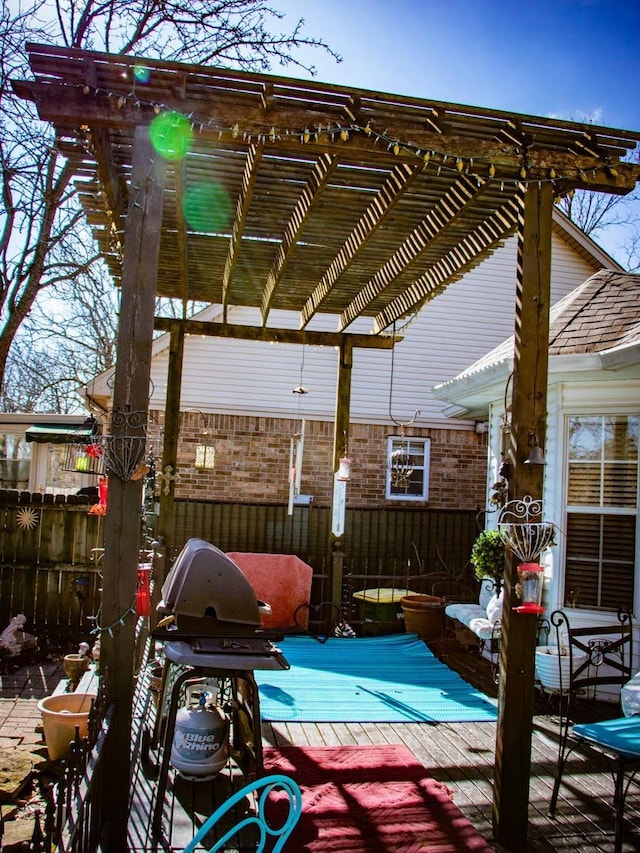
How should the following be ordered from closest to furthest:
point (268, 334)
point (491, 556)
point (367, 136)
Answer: point (367, 136), point (491, 556), point (268, 334)

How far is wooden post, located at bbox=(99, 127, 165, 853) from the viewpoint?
3598 mm

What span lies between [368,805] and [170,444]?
5486 millimetres

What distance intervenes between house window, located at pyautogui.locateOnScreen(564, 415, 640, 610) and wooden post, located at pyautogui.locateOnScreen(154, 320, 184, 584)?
446 centimetres

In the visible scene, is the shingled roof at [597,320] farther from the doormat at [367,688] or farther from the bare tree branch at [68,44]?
the bare tree branch at [68,44]

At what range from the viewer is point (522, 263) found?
4094mm

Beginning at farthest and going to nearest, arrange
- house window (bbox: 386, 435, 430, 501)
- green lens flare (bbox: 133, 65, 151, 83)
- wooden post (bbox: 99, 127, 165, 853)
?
1. house window (bbox: 386, 435, 430, 501)
2. green lens flare (bbox: 133, 65, 151, 83)
3. wooden post (bbox: 99, 127, 165, 853)

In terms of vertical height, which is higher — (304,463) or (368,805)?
(304,463)

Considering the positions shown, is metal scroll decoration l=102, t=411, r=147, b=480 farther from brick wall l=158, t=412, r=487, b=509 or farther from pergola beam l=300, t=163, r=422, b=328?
brick wall l=158, t=412, r=487, b=509

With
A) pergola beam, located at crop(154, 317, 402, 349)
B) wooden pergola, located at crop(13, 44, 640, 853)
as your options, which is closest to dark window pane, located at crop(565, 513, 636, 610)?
wooden pergola, located at crop(13, 44, 640, 853)

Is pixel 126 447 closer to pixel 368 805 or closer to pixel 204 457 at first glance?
pixel 368 805

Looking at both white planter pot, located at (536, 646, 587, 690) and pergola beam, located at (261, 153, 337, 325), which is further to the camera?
white planter pot, located at (536, 646, 587, 690)

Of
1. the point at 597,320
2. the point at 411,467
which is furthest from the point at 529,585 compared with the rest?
the point at 411,467

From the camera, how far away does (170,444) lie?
348 inches

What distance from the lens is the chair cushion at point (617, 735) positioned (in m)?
3.74
